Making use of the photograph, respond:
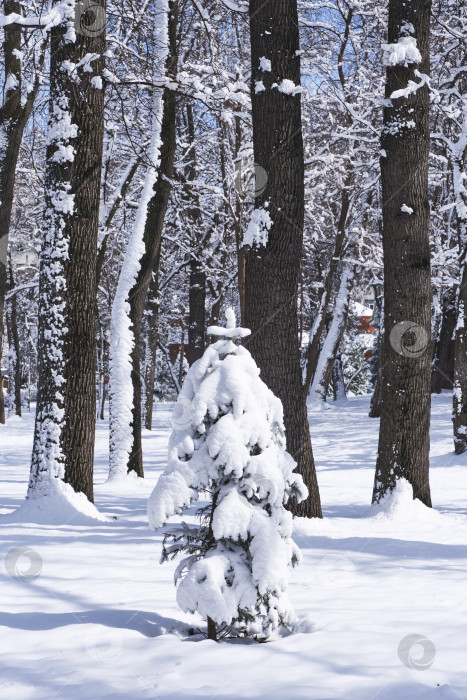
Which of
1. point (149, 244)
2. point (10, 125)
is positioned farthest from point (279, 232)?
point (10, 125)

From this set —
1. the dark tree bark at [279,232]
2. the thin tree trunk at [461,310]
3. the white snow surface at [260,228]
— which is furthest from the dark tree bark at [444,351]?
the white snow surface at [260,228]

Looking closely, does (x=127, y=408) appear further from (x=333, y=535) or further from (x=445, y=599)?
(x=445, y=599)

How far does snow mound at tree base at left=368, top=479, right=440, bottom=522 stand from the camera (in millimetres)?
8172

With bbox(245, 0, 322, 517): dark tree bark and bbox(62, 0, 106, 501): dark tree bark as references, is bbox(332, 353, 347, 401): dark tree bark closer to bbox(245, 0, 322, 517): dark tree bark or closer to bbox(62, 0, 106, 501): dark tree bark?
bbox(245, 0, 322, 517): dark tree bark

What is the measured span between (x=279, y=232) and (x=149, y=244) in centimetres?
460

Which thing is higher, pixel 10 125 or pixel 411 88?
pixel 10 125

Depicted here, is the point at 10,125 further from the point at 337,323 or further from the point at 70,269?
the point at 337,323

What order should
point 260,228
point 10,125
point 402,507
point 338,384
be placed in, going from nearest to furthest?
point 260,228
point 402,507
point 10,125
point 338,384

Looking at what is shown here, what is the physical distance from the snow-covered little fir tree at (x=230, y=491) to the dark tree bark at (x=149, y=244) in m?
7.46

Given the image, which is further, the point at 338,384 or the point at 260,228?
the point at 338,384

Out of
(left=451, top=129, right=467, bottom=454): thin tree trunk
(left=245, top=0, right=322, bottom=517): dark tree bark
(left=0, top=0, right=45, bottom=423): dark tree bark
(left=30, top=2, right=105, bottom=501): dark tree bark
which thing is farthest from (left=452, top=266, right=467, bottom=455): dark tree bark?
(left=30, top=2, right=105, bottom=501): dark tree bark

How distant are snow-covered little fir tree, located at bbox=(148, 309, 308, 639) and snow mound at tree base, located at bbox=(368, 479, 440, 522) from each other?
4.44 m

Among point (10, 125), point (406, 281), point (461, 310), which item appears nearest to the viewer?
point (406, 281)

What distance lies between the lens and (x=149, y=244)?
11578mm
